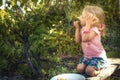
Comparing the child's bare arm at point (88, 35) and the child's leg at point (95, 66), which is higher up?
the child's bare arm at point (88, 35)

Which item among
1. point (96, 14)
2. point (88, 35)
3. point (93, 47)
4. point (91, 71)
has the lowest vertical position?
point (91, 71)

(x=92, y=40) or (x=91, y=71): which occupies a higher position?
(x=92, y=40)

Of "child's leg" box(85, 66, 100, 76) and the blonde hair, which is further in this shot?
the blonde hair

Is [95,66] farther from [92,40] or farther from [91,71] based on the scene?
[92,40]

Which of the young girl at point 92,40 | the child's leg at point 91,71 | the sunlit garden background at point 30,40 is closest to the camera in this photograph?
the child's leg at point 91,71

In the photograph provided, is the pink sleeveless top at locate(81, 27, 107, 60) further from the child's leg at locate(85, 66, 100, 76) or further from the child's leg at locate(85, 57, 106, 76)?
the child's leg at locate(85, 66, 100, 76)

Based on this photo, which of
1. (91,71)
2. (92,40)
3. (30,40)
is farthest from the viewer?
(30,40)

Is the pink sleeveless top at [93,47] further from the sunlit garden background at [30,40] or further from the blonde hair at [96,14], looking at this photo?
the sunlit garden background at [30,40]

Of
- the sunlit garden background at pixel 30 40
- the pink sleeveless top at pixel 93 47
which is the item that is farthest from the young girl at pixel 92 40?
the sunlit garden background at pixel 30 40

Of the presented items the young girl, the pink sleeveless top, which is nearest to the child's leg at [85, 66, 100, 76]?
the young girl

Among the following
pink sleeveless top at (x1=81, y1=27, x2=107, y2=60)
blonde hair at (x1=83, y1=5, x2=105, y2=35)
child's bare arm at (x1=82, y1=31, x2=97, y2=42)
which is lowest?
pink sleeveless top at (x1=81, y1=27, x2=107, y2=60)

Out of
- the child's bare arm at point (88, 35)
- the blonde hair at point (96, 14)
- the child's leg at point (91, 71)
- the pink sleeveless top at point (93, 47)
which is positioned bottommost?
the child's leg at point (91, 71)

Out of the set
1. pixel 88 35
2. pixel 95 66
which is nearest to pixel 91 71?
pixel 95 66

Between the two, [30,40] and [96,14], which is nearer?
[96,14]
